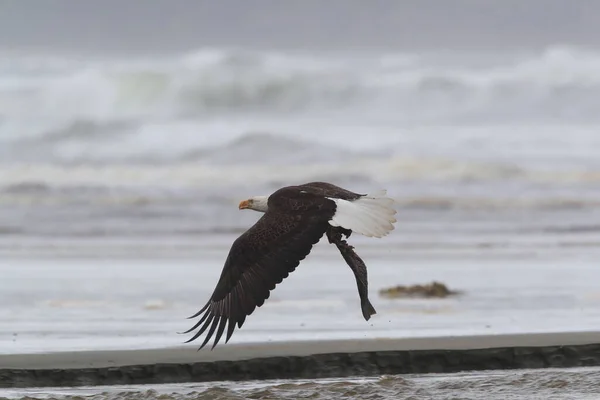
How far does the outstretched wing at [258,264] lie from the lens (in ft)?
22.2

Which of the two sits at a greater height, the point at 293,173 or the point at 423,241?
the point at 293,173

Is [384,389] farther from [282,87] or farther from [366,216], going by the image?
[282,87]

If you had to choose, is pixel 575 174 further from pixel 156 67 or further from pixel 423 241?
pixel 156 67

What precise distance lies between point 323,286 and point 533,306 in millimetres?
2049

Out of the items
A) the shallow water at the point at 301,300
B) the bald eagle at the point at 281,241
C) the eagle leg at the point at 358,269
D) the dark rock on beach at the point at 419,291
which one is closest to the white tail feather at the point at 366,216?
the bald eagle at the point at 281,241

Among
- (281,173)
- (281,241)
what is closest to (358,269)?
(281,241)

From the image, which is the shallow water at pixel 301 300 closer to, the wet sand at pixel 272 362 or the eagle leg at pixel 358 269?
the wet sand at pixel 272 362

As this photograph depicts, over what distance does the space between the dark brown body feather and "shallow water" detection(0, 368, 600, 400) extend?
12.8 inches

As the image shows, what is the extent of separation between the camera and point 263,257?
22.5 feet

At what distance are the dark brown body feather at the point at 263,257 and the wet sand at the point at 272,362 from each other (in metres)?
0.31

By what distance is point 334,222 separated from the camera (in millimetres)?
7043

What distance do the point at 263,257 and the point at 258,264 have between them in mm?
48

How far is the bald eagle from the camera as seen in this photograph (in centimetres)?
679

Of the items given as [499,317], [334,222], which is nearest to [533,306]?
[499,317]
